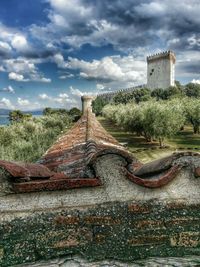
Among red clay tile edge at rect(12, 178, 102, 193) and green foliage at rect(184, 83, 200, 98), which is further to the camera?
green foliage at rect(184, 83, 200, 98)

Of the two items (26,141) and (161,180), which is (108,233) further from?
(26,141)

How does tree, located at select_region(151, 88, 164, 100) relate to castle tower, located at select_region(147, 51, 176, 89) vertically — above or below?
below

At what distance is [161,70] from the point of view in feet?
416

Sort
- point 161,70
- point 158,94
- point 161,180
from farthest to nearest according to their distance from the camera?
point 161,70, point 158,94, point 161,180

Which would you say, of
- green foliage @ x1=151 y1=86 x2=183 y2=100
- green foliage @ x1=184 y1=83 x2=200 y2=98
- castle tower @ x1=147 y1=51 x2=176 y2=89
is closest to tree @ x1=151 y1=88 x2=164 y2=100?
green foliage @ x1=151 y1=86 x2=183 y2=100

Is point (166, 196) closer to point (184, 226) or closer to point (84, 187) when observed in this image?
point (184, 226)

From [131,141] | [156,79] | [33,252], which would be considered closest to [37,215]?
[33,252]

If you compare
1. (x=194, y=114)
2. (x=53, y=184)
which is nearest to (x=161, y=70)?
(x=194, y=114)

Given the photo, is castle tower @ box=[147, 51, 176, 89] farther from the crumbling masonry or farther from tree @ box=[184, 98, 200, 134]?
the crumbling masonry

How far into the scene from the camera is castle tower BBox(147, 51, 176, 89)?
124250 mm

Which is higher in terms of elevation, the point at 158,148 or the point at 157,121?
the point at 157,121

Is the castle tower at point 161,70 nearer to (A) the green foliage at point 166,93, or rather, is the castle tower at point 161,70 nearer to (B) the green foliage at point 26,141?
(A) the green foliage at point 166,93

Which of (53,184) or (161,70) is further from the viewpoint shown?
(161,70)

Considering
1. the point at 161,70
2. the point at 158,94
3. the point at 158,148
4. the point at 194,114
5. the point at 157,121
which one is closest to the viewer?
the point at 158,148
